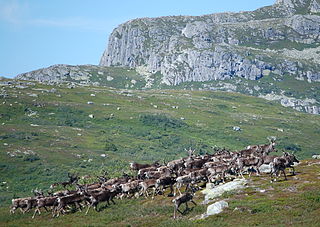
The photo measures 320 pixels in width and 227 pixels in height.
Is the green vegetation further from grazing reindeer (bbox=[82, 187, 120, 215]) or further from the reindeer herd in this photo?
the reindeer herd

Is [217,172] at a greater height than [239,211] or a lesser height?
greater

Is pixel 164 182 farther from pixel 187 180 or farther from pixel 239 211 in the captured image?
pixel 239 211

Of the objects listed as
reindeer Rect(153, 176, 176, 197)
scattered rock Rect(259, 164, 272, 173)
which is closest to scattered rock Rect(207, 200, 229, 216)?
reindeer Rect(153, 176, 176, 197)

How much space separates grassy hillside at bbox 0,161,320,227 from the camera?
33.7 m

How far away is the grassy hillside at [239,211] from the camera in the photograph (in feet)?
110

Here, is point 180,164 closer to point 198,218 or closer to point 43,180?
point 198,218

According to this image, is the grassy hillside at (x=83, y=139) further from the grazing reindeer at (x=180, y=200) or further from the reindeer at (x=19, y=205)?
the grazing reindeer at (x=180, y=200)

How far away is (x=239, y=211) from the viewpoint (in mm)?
35844

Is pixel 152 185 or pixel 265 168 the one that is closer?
pixel 152 185

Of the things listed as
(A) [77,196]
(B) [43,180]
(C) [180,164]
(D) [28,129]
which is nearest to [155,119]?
(D) [28,129]

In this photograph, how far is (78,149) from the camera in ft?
422


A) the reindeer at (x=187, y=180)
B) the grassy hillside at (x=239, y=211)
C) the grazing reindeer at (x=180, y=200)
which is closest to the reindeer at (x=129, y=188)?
the grassy hillside at (x=239, y=211)

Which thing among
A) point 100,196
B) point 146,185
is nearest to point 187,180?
point 146,185

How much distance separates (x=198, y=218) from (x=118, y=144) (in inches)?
4418
